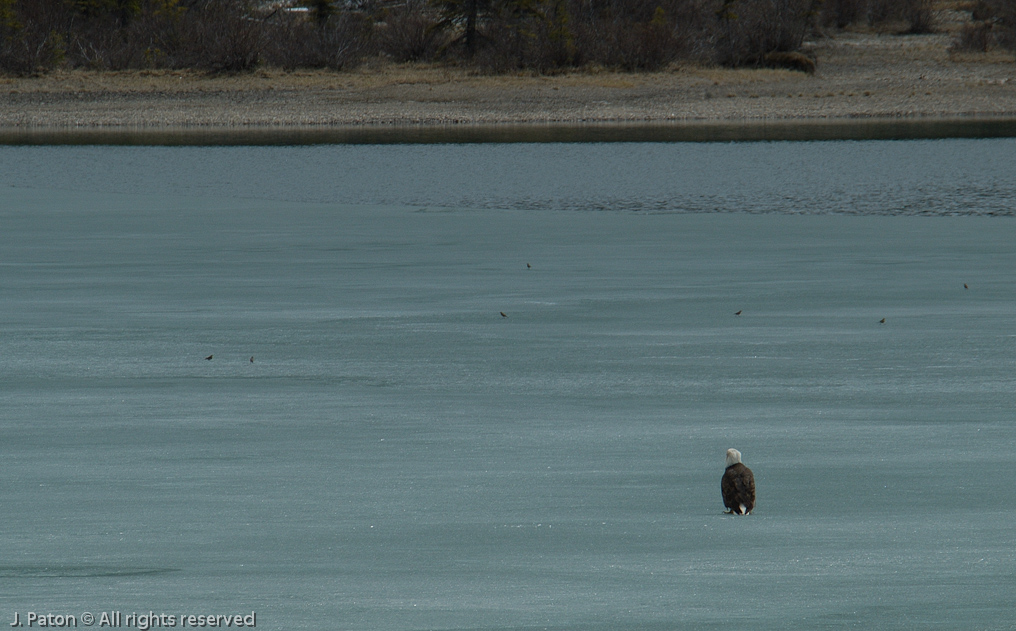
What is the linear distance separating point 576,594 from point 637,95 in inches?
1298

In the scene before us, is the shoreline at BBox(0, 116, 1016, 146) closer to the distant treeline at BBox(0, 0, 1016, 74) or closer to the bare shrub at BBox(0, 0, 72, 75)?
the bare shrub at BBox(0, 0, 72, 75)

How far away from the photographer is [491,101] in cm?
3531

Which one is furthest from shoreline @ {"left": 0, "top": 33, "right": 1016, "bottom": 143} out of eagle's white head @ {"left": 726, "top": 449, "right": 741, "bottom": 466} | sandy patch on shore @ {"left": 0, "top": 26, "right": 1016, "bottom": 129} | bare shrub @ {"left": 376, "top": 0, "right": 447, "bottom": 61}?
eagle's white head @ {"left": 726, "top": 449, "right": 741, "bottom": 466}

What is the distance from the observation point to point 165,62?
40375 millimetres

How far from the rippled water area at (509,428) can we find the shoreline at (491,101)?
2029cm

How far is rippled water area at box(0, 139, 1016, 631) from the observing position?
11.1 feet

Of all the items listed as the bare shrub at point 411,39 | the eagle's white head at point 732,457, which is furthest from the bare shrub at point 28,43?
the eagle's white head at point 732,457

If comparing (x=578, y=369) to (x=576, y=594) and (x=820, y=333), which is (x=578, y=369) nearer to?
(x=820, y=333)

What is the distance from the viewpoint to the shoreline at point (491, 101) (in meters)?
32.4

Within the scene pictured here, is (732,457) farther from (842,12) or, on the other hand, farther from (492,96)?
(842,12)

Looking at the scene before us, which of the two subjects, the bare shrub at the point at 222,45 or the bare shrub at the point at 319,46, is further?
the bare shrub at the point at 319,46

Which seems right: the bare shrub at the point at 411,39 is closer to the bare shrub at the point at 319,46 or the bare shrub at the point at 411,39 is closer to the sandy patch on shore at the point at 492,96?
the bare shrub at the point at 319,46

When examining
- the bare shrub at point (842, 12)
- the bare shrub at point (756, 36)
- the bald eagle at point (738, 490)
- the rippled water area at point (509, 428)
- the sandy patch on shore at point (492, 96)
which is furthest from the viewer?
the bare shrub at point (842, 12)

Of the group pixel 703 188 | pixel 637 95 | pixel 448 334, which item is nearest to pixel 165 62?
pixel 637 95
